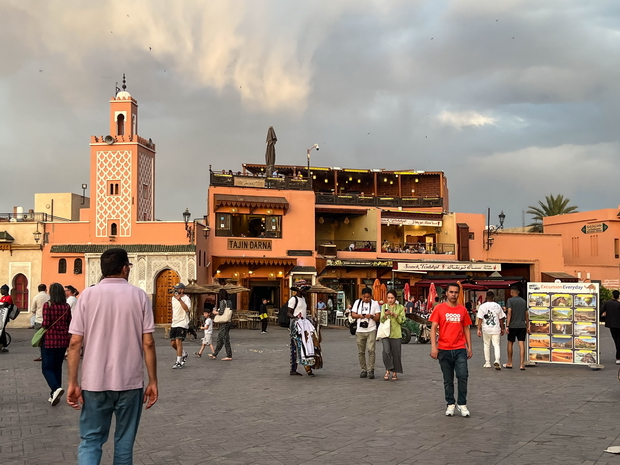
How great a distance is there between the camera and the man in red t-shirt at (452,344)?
9516 millimetres

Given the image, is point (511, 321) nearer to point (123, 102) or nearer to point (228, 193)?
point (228, 193)

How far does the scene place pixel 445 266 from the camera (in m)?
45.9

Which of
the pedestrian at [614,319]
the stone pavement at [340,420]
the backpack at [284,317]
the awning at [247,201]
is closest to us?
the stone pavement at [340,420]

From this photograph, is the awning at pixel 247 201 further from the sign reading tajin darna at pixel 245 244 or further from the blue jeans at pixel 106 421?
the blue jeans at pixel 106 421

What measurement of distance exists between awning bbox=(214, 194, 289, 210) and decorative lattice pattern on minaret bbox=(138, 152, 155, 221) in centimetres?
393

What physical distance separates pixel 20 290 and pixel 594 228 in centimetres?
3746

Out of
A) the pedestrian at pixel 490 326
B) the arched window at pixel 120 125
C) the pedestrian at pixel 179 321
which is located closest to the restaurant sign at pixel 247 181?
the arched window at pixel 120 125

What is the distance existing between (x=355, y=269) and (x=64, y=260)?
16661 millimetres

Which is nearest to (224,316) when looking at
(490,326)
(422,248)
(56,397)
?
(490,326)

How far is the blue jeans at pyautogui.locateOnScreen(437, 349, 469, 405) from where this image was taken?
9.48 metres

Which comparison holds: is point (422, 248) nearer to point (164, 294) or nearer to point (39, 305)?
point (164, 294)

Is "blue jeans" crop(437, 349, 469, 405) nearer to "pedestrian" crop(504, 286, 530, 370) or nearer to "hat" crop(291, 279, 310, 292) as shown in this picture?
"hat" crop(291, 279, 310, 292)

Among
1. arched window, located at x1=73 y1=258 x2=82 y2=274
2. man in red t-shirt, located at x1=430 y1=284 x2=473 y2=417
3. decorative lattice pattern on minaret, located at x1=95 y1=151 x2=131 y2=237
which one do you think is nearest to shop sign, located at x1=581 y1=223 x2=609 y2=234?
decorative lattice pattern on minaret, located at x1=95 y1=151 x2=131 y2=237

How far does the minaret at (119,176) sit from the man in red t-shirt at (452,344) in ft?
108
